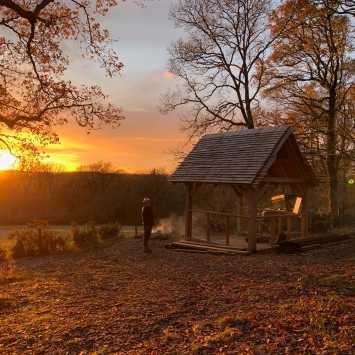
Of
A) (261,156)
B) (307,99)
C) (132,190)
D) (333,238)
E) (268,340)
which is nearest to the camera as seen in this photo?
(268,340)

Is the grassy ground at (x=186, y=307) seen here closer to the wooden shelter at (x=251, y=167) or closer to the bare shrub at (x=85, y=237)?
the wooden shelter at (x=251, y=167)

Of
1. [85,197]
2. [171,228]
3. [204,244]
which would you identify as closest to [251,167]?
[204,244]

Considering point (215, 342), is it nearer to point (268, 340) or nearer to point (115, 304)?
point (268, 340)

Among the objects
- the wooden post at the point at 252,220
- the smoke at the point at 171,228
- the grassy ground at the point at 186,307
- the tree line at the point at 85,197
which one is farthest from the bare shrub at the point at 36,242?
the tree line at the point at 85,197

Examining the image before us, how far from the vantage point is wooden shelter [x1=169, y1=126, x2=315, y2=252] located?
580 inches

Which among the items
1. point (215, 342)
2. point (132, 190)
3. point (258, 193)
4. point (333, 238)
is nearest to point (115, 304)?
point (215, 342)

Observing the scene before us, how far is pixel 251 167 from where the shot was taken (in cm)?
1477

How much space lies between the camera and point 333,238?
16.0 meters

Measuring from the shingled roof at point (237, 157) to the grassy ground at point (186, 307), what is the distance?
317 cm

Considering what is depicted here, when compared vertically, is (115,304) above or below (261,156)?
below

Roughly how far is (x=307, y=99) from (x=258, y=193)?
39.8ft

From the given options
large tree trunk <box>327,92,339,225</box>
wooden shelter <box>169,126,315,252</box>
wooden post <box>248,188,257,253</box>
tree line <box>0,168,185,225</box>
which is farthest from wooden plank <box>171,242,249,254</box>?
tree line <box>0,168,185,225</box>

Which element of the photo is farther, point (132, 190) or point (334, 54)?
point (132, 190)

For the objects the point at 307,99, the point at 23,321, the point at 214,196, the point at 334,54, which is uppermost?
the point at 334,54
